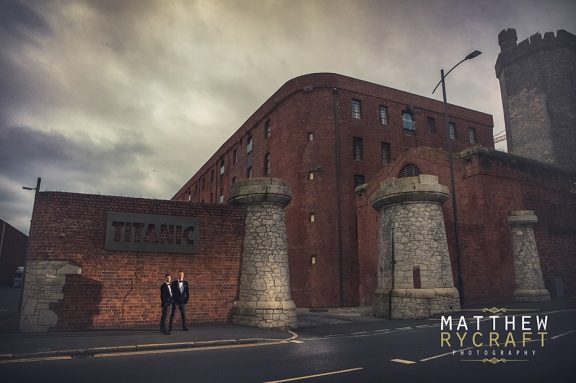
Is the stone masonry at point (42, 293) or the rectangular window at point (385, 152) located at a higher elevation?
the rectangular window at point (385, 152)

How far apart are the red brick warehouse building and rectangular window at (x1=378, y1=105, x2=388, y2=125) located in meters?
0.08

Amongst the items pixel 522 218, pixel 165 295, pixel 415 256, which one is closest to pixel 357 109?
pixel 522 218

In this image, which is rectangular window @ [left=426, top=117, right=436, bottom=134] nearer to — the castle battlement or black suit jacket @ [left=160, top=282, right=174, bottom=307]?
the castle battlement

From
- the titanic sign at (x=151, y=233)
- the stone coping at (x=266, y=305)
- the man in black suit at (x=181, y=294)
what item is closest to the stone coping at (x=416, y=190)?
the stone coping at (x=266, y=305)

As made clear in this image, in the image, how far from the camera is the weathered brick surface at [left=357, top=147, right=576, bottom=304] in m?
19.0

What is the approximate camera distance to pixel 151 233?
12305 millimetres

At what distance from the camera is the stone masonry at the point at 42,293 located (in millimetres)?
10602

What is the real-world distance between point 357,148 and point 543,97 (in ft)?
60.2

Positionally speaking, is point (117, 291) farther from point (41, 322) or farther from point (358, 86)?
point (358, 86)

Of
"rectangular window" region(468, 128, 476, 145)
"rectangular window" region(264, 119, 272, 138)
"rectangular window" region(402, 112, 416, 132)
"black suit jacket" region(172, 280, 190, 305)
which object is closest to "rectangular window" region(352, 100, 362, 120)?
"rectangular window" region(402, 112, 416, 132)

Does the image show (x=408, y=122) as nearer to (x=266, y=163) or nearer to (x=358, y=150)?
(x=358, y=150)

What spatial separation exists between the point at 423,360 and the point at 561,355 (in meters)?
2.67

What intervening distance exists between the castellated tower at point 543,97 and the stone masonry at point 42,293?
35540 mm

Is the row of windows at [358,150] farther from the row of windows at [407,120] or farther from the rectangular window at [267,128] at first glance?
the rectangular window at [267,128]
